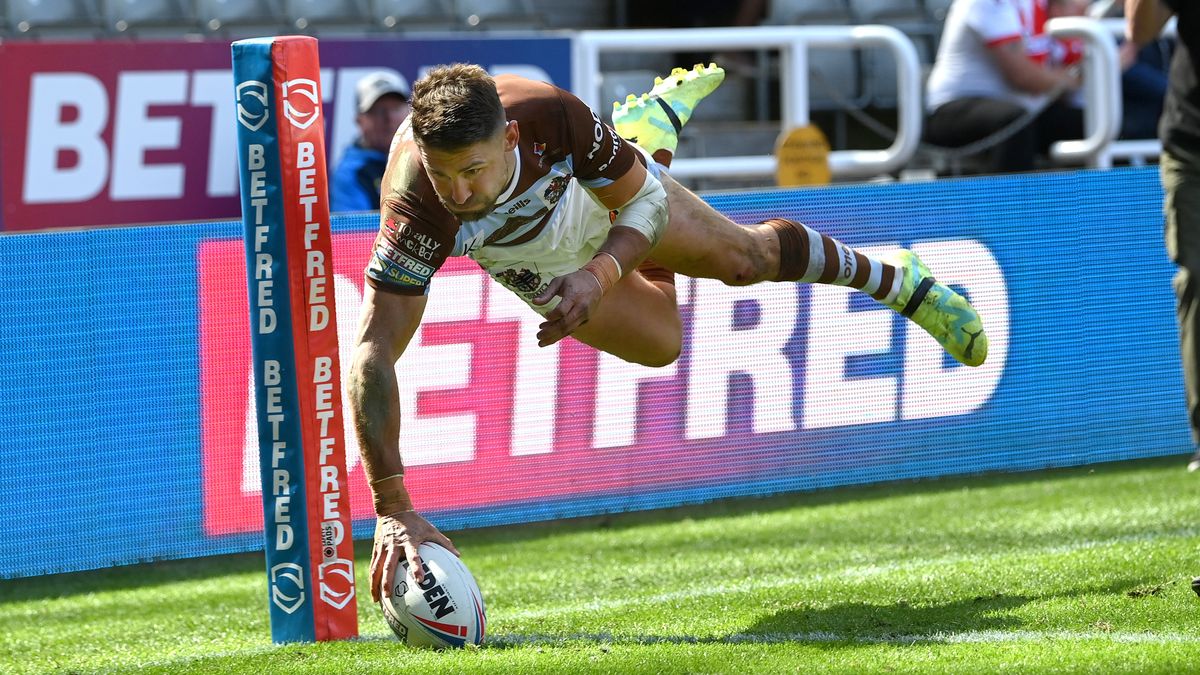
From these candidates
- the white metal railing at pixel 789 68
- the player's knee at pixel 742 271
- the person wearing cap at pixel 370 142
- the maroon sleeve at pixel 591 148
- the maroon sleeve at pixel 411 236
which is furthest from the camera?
the white metal railing at pixel 789 68

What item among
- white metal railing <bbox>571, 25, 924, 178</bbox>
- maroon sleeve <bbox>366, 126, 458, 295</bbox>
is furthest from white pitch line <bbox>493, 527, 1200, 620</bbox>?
white metal railing <bbox>571, 25, 924, 178</bbox>

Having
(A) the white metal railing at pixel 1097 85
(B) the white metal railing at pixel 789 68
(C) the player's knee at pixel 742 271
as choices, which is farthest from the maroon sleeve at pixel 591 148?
(A) the white metal railing at pixel 1097 85

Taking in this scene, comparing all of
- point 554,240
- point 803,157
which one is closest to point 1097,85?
point 803,157

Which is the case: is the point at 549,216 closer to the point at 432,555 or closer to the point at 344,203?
the point at 432,555

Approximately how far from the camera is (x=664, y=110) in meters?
6.11

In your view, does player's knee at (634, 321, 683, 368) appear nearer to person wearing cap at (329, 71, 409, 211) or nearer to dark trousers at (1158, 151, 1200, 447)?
dark trousers at (1158, 151, 1200, 447)

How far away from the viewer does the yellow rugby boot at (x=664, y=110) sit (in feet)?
19.7

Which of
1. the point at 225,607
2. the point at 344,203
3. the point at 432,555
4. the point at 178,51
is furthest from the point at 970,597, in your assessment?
the point at 178,51

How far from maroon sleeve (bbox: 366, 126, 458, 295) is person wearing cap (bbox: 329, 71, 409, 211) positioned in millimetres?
3900

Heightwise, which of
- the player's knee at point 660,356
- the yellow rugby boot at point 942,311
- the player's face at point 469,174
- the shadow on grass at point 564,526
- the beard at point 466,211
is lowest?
the shadow on grass at point 564,526

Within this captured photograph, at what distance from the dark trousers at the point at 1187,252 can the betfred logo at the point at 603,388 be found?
2.18 meters

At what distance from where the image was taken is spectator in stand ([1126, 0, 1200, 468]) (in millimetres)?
5328

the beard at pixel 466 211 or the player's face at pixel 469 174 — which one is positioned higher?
the player's face at pixel 469 174

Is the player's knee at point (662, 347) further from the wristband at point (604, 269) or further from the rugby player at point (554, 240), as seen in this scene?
the wristband at point (604, 269)
